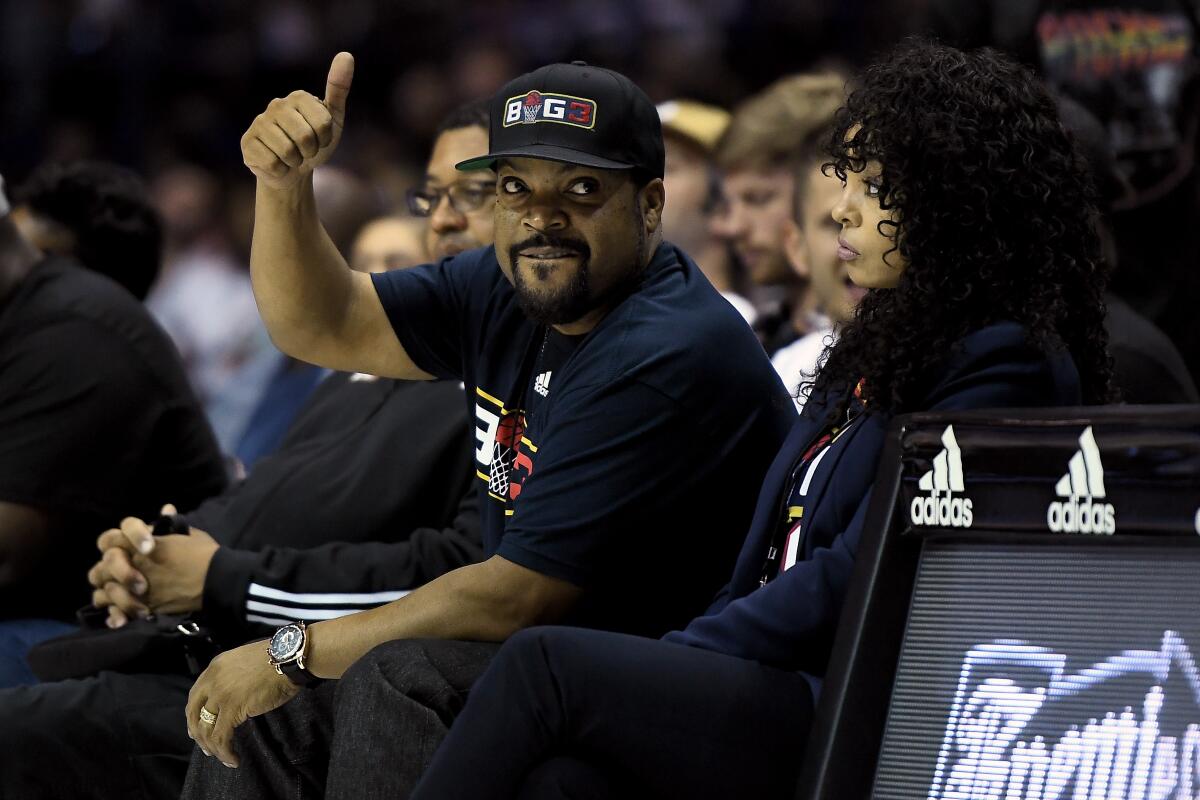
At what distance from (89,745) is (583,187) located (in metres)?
1.41

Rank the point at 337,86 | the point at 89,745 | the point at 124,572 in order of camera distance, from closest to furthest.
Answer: the point at 337,86, the point at 89,745, the point at 124,572

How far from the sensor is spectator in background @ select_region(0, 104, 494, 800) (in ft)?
10.2

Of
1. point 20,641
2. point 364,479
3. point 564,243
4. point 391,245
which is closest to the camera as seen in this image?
point 564,243

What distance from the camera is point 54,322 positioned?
371cm

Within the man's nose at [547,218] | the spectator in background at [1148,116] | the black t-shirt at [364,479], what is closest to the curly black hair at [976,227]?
the man's nose at [547,218]

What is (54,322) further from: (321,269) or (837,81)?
(837,81)

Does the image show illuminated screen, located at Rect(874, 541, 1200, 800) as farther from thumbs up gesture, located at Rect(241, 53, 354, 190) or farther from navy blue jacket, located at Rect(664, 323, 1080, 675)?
thumbs up gesture, located at Rect(241, 53, 354, 190)

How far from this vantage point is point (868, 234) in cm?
233

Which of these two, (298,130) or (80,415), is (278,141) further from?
(80,415)

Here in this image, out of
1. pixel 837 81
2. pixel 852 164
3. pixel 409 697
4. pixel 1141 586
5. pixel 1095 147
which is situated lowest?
pixel 409 697

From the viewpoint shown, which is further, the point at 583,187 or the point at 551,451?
the point at 583,187

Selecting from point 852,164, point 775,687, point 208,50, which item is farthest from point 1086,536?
point 208,50

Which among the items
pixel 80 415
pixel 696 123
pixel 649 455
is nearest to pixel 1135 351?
pixel 649 455

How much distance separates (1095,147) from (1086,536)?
1751 mm
